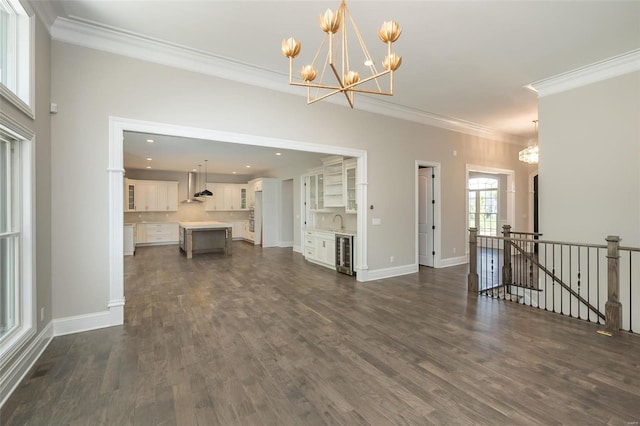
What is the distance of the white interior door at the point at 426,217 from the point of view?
6.88 metres

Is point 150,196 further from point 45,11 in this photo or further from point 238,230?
point 45,11

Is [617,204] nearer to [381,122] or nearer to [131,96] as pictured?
[381,122]

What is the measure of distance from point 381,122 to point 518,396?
481 centimetres

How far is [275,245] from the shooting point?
10.6 meters

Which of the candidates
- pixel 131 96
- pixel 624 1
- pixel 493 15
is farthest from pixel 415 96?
pixel 131 96

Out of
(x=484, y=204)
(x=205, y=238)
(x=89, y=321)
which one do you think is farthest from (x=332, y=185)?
(x=484, y=204)

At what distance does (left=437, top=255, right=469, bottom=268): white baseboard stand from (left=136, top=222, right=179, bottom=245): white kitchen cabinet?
952 centimetres

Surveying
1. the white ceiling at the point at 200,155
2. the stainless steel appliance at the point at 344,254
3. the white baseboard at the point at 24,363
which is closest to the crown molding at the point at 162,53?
the white ceiling at the point at 200,155

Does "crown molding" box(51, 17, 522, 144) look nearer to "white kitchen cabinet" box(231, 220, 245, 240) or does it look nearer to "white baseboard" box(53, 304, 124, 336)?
"white baseboard" box(53, 304, 124, 336)

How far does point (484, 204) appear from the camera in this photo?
9.96 metres

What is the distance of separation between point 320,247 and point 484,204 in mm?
6430

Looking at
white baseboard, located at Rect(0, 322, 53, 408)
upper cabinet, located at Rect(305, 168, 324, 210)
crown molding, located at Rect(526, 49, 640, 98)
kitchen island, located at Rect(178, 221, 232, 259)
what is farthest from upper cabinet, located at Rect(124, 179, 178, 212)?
crown molding, located at Rect(526, 49, 640, 98)

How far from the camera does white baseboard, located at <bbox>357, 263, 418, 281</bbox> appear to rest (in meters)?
5.56

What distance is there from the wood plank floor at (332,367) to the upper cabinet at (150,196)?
7.45 meters
